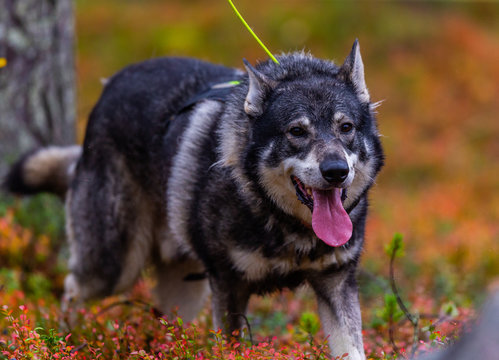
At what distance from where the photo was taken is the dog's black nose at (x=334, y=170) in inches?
123

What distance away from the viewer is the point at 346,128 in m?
3.43

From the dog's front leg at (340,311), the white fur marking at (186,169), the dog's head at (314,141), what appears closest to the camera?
the dog's head at (314,141)

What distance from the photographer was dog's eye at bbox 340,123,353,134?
342 centimetres

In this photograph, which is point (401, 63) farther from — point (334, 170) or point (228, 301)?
point (334, 170)

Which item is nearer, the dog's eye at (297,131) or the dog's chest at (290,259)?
the dog's eye at (297,131)

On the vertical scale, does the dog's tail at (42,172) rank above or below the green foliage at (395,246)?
below

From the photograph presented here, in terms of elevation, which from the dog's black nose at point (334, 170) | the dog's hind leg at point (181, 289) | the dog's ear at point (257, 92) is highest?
the dog's ear at point (257, 92)

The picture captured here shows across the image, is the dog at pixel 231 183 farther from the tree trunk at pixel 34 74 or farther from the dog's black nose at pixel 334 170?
the tree trunk at pixel 34 74

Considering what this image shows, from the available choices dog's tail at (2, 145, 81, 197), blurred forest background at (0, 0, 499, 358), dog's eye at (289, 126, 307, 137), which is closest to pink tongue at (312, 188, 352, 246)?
dog's eye at (289, 126, 307, 137)

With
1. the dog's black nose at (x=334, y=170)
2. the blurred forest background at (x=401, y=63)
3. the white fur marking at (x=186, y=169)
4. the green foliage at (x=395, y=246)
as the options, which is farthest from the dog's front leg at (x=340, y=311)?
the blurred forest background at (x=401, y=63)

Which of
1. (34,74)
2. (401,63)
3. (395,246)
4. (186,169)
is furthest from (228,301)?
(401,63)

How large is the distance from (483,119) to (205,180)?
9.29 meters

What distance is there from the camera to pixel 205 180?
156 inches

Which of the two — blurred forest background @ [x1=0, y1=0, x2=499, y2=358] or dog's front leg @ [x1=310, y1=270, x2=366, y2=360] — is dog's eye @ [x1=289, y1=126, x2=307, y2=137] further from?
blurred forest background @ [x1=0, y1=0, x2=499, y2=358]
